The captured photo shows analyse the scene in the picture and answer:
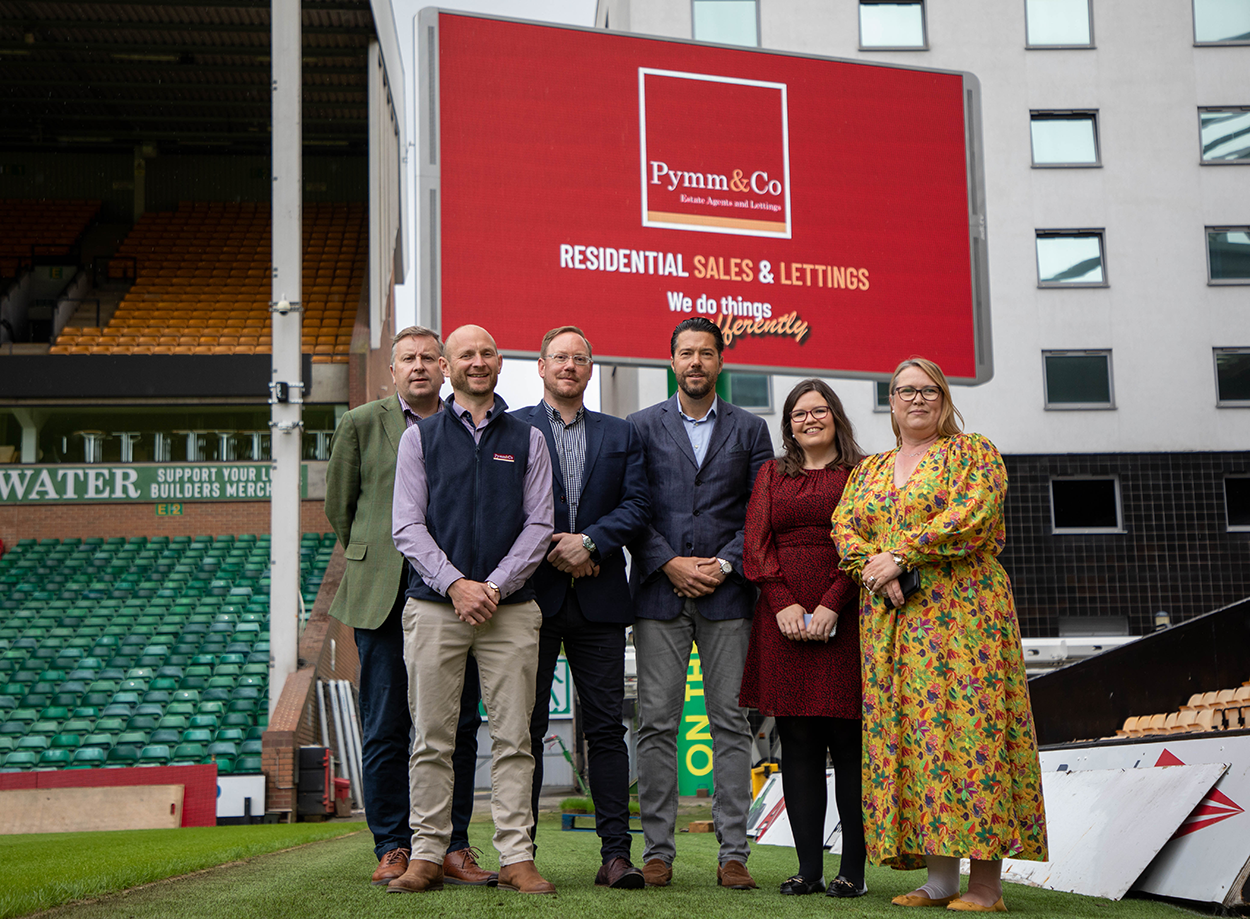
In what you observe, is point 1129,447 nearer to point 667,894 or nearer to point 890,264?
point 890,264

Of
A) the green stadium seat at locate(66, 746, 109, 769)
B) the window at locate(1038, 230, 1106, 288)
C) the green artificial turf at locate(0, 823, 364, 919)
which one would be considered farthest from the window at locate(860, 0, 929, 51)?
the green artificial turf at locate(0, 823, 364, 919)

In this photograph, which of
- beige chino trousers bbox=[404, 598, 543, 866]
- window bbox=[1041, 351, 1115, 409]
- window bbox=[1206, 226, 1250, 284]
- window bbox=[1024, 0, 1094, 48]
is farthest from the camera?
window bbox=[1024, 0, 1094, 48]

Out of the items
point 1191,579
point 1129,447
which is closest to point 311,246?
point 1129,447

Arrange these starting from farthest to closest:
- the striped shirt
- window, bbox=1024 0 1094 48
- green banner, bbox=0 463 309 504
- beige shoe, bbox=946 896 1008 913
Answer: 1. window, bbox=1024 0 1094 48
2. green banner, bbox=0 463 309 504
3. the striped shirt
4. beige shoe, bbox=946 896 1008 913

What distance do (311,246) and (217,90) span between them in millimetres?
3275

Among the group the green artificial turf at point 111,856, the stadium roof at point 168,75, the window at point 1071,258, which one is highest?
the stadium roof at point 168,75

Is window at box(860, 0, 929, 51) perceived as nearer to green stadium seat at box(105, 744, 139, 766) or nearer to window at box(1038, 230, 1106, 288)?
window at box(1038, 230, 1106, 288)

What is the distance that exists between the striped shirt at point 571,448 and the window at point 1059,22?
1955cm

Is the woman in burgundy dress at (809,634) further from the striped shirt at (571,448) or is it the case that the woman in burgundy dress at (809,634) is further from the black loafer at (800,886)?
the striped shirt at (571,448)

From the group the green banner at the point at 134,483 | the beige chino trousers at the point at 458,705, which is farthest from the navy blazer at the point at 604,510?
the green banner at the point at 134,483

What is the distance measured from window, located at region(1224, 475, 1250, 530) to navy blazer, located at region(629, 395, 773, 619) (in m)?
17.6

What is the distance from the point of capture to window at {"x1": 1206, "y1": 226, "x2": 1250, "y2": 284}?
20484mm

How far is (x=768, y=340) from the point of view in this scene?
8.85 metres

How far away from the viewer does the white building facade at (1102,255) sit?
1912cm
